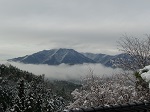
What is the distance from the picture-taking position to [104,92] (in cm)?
2497

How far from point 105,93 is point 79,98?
11.0 ft

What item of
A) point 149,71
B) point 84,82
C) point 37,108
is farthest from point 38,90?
point 149,71

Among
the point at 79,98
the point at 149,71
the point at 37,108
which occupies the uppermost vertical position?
the point at 149,71

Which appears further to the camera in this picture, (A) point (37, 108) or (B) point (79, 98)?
(A) point (37, 108)

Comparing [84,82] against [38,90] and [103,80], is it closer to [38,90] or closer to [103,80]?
[103,80]

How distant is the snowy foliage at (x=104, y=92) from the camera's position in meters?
23.1

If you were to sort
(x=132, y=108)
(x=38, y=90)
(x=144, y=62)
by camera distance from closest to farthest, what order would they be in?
(x=132, y=108) < (x=144, y=62) < (x=38, y=90)

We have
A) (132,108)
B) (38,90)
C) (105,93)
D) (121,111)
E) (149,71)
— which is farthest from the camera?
(38,90)

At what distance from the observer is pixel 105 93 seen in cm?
2498

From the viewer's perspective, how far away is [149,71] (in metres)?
11.1

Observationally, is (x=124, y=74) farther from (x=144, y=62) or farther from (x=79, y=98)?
(x=79, y=98)

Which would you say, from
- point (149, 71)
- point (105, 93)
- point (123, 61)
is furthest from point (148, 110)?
point (123, 61)

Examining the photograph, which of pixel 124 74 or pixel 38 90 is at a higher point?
pixel 124 74

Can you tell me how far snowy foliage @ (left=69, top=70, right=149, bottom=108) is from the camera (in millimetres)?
23094
